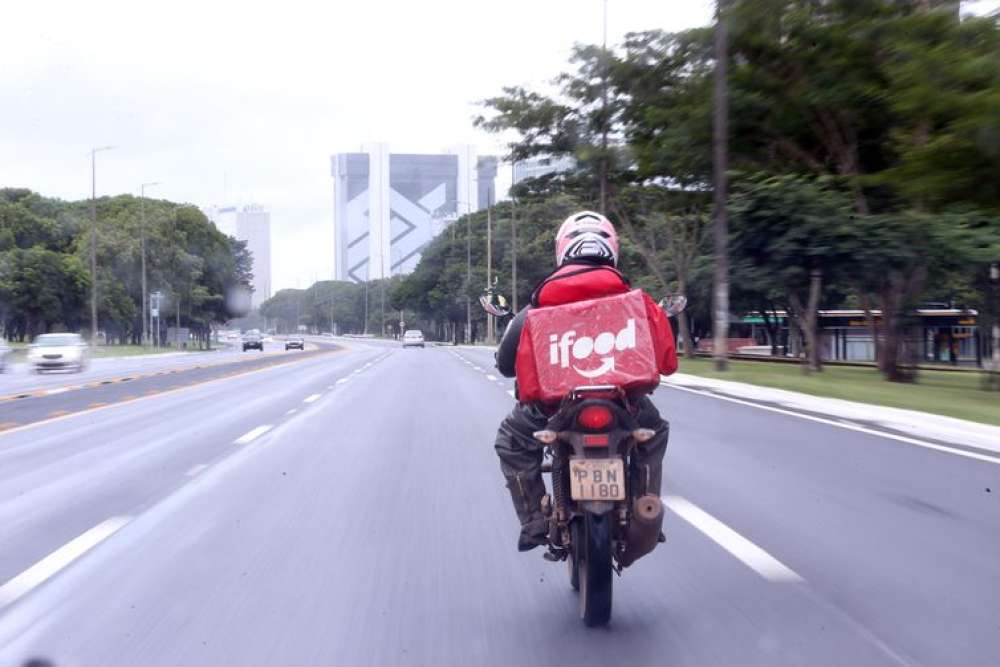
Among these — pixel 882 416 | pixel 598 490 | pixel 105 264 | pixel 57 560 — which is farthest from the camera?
pixel 105 264

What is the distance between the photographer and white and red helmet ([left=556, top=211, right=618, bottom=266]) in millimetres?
5203

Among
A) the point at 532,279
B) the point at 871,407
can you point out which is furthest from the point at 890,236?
the point at 532,279

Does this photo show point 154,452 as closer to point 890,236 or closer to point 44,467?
point 44,467

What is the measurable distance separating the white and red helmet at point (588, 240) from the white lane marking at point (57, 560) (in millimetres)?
3312

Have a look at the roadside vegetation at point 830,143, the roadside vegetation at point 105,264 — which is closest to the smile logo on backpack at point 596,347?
the roadside vegetation at point 830,143

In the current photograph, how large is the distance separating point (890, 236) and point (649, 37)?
37.5ft

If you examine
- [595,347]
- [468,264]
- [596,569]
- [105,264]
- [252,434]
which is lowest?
[252,434]

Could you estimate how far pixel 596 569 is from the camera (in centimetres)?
476

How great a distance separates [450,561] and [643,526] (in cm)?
177

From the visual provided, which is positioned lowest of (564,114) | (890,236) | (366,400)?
A: (366,400)

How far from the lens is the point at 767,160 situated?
28938 millimetres

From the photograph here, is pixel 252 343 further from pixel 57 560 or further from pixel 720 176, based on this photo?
pixel 57 560

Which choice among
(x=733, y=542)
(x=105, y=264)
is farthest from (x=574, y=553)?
(x=105, y=264)

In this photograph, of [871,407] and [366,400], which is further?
[366,400]
